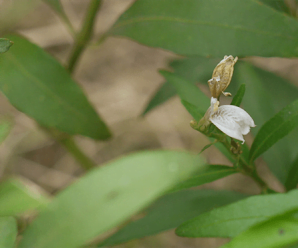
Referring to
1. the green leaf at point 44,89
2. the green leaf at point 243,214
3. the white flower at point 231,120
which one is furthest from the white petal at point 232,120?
the green leaf at point 44,89

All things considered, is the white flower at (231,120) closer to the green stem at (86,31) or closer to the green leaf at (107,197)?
the green leaf at (107,197)

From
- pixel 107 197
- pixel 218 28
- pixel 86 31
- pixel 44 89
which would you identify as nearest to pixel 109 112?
pixel 86 31

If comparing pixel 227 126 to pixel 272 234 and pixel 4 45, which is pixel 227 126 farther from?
pixel 4 45

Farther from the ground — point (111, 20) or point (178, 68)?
point (178, 68)

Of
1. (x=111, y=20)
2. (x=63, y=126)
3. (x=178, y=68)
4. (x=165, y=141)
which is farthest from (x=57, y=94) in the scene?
(x=111, y=20)

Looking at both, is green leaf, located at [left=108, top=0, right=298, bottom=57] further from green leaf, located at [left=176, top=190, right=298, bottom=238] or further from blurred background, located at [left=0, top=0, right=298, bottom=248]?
blurred background, located at [left=0, top=0, right=298, bottom=248]

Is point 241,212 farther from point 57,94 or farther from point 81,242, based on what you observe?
point 57,94

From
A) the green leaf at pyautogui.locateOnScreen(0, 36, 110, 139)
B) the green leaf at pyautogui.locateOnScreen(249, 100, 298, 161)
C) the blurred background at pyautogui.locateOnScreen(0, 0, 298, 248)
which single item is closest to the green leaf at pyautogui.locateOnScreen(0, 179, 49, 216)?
the green leaf at pyautogui.locateOnScreen(0, 36, 110, 139)
